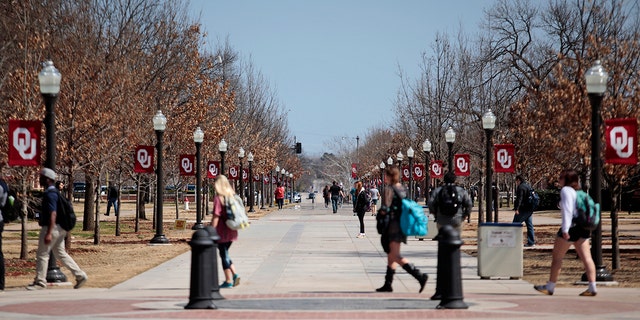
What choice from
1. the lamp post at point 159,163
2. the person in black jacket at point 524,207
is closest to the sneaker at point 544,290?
the person in black jacket at point 524,207

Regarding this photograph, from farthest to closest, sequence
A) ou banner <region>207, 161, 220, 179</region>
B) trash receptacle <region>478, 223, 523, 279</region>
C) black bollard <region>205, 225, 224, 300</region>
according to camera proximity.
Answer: ou banner <region>207, 161, 220, 179</region> < trash receptacle <region>478, 223, 523, 279</region> < black bollard <region>205, 225, 224, 300</region>

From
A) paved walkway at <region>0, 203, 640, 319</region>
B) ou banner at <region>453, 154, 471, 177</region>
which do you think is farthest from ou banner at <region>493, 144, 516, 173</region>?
paved walkway at <region>0, 203, 640, 319</region>

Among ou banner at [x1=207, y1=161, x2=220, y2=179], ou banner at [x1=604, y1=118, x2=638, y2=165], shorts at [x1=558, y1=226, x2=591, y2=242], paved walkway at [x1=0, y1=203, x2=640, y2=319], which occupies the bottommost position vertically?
paved walkway at [x1=0, y1=203, x2=640, y2=319]

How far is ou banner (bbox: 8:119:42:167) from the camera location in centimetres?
1808

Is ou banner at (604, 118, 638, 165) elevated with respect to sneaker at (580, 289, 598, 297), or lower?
elevated

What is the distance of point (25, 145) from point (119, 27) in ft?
60.6

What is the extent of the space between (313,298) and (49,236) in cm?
414

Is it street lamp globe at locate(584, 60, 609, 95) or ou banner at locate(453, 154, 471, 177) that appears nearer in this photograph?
street lamp globe at locate(584, 60, 609, 95)

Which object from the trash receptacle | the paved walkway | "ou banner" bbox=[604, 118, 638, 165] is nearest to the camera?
the paved walkway

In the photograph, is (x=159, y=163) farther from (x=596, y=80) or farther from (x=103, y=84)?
(x=596, y=80)

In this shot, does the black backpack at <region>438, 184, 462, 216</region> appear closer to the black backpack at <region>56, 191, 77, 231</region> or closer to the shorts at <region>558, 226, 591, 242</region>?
the shorts at <region>558, 226, 591, 242</region>

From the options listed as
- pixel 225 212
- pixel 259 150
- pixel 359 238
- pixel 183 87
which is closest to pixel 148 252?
pixel 359 238

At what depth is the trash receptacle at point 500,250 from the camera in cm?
1761

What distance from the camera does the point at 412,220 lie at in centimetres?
1452
